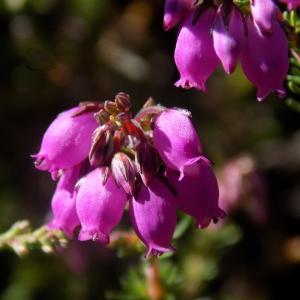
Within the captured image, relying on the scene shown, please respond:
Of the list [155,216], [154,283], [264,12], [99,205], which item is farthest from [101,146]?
[154,283]

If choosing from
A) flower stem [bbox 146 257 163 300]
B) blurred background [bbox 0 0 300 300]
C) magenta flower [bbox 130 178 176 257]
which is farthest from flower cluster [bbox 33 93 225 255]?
blurred background [bbox 0 0 300 300]

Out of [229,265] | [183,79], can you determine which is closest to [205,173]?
[183,79]

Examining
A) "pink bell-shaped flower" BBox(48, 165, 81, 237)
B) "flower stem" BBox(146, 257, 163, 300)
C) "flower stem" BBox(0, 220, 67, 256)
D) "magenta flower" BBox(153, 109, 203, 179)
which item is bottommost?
"flower stem" BBox(146, 257, 163, 300)

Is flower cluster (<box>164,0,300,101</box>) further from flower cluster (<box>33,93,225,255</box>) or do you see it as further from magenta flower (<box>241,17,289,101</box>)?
flower cluster (<box>33,93,225,255</box>)

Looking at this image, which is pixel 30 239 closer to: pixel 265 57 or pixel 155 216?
pixel 155 216

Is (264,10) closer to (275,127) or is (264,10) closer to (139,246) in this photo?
(139,246)
